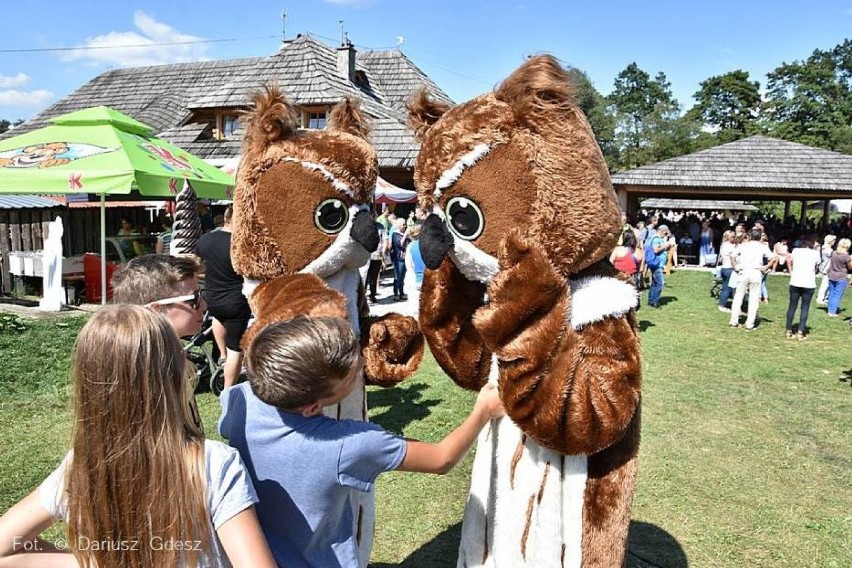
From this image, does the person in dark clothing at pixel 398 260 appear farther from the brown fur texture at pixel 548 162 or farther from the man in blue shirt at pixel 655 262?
the brown fur texture at pixel 548 162

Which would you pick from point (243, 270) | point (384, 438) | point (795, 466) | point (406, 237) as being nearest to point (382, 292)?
point (406, 237)

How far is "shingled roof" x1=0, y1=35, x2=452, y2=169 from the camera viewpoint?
17734 mm

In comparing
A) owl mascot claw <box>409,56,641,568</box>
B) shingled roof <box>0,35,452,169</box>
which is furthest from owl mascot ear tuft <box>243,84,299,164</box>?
shingled roof <box>0,35,452,169</box>

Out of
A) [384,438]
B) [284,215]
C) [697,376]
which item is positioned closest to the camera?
[384,438]

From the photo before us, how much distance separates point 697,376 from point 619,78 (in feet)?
259

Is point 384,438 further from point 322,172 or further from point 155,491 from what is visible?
point 322,172

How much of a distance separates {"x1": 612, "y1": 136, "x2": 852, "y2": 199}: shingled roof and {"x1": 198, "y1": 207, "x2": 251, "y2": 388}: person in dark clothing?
16.3 meters

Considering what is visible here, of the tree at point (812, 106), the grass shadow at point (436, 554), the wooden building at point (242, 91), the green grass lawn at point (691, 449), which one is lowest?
the grass shadow at point (436, 554)

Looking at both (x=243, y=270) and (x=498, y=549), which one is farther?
(x=243, y=270)

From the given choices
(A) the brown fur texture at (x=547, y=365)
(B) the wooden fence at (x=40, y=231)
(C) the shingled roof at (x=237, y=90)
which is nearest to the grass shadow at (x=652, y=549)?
(A) the brown fur texture at (x=547, y=365)

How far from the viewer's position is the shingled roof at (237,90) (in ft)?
58.2

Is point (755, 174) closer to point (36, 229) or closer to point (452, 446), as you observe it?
point (36, 229)

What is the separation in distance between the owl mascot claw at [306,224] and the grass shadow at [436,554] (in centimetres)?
82

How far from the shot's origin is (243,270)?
8.63ft
